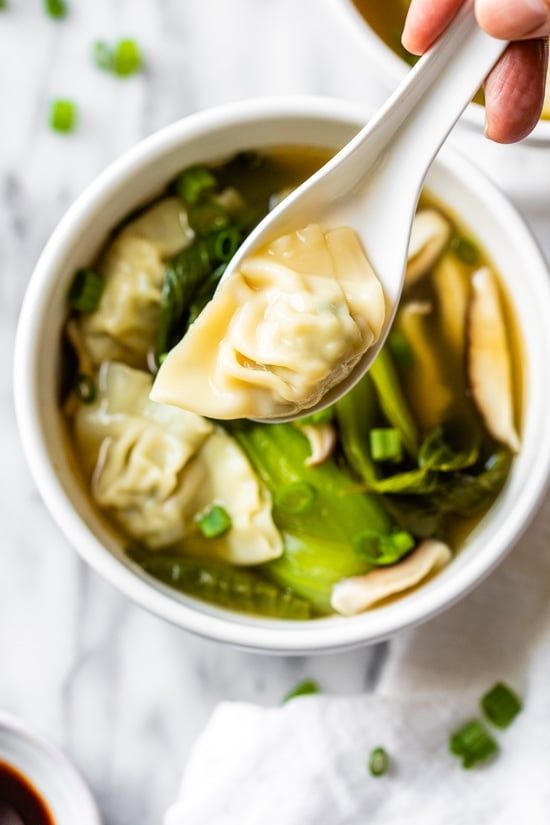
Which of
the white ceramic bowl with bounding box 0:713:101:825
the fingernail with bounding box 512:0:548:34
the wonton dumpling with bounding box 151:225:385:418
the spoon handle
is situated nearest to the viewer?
the fingernail with bounding box 512:0:548:34

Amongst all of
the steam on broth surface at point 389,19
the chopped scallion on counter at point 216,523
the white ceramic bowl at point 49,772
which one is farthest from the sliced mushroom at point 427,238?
the white ceramic bowl at point 49,772

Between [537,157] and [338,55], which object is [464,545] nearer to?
[537,157]

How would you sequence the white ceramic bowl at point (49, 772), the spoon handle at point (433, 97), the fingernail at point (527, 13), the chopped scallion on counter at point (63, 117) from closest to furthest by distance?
the fingernail at point (527, 13), the spoon handle at point (433, 97), the white ceramic bowl at point (49, 772), the chopped scallion on counter at point (63, 117)

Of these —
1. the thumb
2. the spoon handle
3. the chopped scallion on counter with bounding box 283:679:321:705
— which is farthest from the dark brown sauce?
the thumb

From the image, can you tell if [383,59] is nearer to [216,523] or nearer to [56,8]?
[56,8]

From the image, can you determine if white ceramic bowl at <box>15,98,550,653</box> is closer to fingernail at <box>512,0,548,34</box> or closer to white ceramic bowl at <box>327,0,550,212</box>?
white ceramic bowl at <box>327,0,550,212</box>

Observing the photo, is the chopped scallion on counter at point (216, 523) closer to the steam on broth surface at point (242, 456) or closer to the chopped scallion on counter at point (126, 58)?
the steam on broth surface at point (242, 456)
